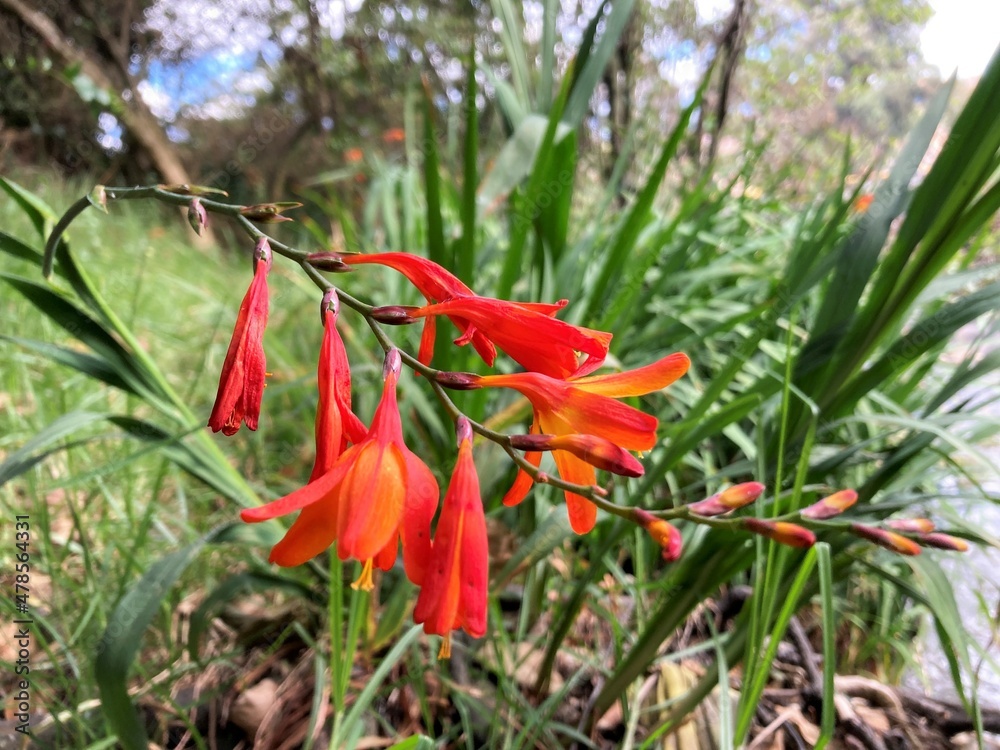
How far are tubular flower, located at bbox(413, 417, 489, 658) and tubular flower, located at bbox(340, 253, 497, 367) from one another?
12 centimetres

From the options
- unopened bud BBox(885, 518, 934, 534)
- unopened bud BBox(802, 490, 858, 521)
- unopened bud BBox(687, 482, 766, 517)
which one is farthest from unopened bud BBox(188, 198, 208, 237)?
unopened bud BBox(885, 518, 934, 534)

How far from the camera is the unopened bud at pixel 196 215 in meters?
0.49

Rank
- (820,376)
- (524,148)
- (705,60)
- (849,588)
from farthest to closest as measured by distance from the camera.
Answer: (705,60)
(849,588)
(524,148)
(820,376)

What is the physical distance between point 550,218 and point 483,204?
0.46 feet

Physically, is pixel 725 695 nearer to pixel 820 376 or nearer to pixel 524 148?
pixel 820 376

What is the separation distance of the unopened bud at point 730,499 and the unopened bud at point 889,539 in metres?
0.12

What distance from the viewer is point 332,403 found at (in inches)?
18.0

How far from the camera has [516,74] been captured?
1176 millimetres

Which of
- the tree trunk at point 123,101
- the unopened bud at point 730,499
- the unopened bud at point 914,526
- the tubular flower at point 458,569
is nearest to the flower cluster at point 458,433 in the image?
the tubular flower at point 458,569

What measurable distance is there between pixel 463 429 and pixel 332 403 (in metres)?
0.11

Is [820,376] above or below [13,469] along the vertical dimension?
above

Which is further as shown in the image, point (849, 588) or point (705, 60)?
point (705, 60)

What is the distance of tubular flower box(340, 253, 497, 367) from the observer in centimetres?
49

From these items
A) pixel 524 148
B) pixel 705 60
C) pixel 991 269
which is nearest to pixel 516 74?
pixel 524 148
